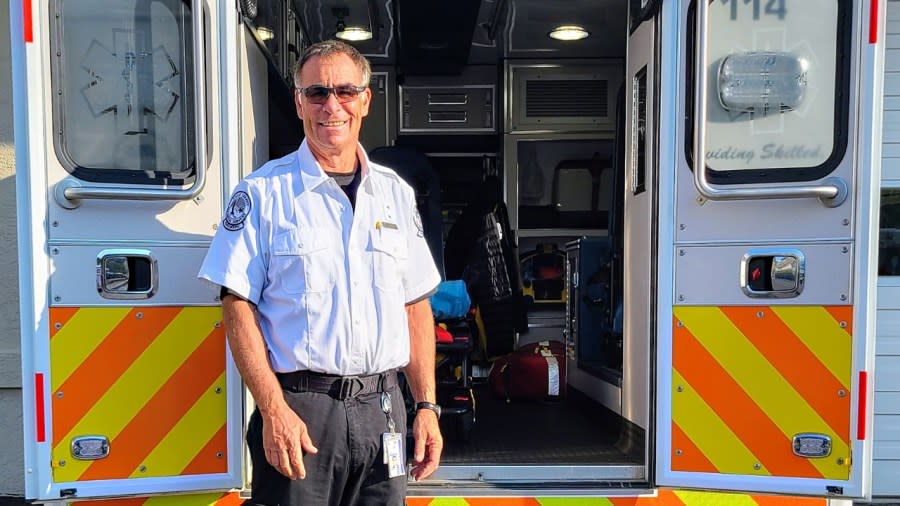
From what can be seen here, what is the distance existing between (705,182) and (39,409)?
2141 mm

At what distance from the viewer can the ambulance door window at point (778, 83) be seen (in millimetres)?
2174

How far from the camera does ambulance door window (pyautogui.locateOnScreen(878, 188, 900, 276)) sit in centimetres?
432

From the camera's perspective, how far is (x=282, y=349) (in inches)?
66.7

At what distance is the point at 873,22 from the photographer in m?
2.10

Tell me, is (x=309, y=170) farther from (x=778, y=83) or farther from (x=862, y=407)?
(x=862, y=407)

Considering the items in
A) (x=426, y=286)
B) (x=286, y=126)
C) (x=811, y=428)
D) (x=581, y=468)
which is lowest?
(x=581, y=468)

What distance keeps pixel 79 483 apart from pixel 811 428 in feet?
7.43

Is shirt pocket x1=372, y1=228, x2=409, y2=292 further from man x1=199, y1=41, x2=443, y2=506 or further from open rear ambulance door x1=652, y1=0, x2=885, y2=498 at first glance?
open rear ambulance door x1=652, y1=0, x2=885, y2=498

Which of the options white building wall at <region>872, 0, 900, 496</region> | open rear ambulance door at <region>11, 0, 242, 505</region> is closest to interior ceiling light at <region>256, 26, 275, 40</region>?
open rear ambulance door at <region>11, 0, 242, 505</region>

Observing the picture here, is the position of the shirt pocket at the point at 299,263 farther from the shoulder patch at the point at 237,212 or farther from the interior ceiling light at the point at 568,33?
the interior ceiling light at the point at 568,33

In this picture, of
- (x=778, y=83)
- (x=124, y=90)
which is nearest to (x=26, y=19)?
(x=124, y=90)

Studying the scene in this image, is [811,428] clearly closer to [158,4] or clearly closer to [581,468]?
[581,468]

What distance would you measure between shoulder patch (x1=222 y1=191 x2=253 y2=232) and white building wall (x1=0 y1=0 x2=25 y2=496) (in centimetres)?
311

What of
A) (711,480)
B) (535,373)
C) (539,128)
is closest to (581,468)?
(711,480)
